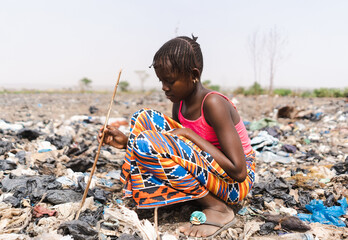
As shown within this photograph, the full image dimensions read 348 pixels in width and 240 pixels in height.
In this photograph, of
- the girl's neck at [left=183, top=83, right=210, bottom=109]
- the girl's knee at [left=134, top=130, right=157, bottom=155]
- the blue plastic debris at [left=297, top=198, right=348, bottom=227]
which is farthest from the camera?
the blue plastic debris at [left=297, top=198, right=348, bottom=227]

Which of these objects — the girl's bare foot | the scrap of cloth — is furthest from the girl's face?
the girl's bare foot

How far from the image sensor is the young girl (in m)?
1.83

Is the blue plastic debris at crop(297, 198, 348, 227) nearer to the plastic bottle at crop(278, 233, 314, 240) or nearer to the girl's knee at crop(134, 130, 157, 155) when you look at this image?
the plastic bottle at crop(278, 233, 314, 240)

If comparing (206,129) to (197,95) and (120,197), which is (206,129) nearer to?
(197,95)

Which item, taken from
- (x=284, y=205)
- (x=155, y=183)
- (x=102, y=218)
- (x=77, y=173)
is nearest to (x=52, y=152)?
(x=77, y=173)

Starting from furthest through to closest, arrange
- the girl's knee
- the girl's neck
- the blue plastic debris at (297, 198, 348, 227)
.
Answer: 1. the blue plastic debris at (297, 198, 348, 227)
2. the girl's neck
3. the girl's knee

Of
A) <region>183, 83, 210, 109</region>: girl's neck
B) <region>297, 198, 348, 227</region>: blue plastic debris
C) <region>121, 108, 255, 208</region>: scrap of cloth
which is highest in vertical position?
<region>183, 83, 210, 109</region>: girl's neck

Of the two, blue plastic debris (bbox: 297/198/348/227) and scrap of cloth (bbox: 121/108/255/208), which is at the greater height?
scrap of cloth (bbox: 121/108/255/208)

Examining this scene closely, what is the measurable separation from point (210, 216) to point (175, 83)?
96 cm

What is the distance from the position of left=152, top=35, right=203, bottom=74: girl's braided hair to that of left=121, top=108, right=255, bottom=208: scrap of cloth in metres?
0.45

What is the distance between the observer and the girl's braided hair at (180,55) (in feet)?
Result: 6.04

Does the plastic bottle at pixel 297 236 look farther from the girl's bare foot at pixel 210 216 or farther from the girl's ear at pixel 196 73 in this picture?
the girl's ear at pixel 196 73

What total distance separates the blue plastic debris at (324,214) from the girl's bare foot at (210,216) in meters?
0.64

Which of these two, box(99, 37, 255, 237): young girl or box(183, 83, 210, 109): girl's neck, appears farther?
box(183, 83, 210, 109): girl's neck
